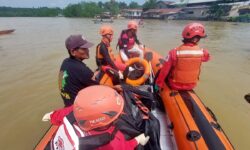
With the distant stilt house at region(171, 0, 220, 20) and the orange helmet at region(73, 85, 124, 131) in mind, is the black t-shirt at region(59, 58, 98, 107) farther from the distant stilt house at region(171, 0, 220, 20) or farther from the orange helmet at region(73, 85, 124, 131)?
the distant stilt house at region(171, 0, 220, 20)

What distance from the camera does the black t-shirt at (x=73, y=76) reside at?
2.03 metres

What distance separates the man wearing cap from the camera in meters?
2.03

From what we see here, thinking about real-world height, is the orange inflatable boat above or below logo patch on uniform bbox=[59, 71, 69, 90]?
below


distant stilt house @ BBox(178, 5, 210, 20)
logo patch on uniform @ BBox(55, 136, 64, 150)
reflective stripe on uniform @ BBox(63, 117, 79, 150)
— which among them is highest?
reflective stripe on uniform @ BBox(63, 117, 79, 150)

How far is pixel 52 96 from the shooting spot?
4645mm

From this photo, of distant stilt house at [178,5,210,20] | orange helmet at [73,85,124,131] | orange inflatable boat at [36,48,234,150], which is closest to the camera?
orange helmet at [73,85,124,131]

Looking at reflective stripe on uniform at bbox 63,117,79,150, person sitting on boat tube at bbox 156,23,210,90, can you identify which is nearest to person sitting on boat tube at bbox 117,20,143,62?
person sitting on boat tube at bbox 156,23,210,90

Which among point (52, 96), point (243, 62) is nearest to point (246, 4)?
point (243, 62)

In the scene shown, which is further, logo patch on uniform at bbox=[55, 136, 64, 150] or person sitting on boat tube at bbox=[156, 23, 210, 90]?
person sitting on boat tube at bbox=[156, 23, 210, 90]

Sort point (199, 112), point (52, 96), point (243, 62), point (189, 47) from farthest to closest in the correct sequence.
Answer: point (243, 62)
point (52, 96)
point (189, 47)
point (199, 112)

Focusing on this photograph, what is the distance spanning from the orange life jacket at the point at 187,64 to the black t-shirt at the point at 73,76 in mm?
1128

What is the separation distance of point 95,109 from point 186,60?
1.71 meters

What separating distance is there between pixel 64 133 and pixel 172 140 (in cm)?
146

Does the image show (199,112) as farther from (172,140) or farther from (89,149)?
(89,149)
